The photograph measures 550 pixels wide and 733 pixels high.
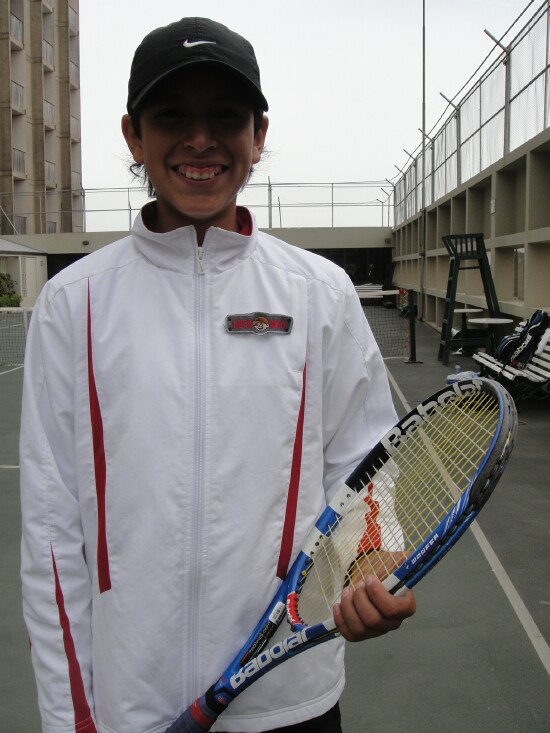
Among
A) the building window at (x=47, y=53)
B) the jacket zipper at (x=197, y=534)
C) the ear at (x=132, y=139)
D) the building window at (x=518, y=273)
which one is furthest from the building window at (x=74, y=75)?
Result: the jacket zipper at (x=197, y=534)

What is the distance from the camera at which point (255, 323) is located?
1.53 metres

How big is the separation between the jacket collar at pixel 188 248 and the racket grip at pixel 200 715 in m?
0.82

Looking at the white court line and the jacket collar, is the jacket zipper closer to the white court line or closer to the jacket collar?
the jacket collar

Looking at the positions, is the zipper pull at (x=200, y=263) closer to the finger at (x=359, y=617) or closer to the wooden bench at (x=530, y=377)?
the finger at (x=359, y=617)

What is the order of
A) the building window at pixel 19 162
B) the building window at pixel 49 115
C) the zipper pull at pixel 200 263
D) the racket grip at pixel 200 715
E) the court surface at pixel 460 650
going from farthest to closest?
the building window at pixel 49 115, the building window at pixel 19 162, the court surface at pixel 460 650, the zipper pull at pixel 200 263, the racket grip at pixel 200 715

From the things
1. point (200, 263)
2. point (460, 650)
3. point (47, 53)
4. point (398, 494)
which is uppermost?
point (47, 53)

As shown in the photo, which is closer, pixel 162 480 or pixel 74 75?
pixel 162 480

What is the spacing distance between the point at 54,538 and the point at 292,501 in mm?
462

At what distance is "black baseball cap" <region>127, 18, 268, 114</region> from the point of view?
143 cm

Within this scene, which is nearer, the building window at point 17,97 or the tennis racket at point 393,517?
the tennis racket at point 393,517

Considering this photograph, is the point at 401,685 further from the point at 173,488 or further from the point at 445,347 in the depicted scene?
the point at 445,347

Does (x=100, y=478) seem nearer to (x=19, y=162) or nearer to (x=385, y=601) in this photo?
(x=385, y=601)

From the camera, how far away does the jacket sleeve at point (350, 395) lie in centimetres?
163

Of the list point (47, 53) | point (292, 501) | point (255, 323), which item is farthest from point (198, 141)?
point (47, 53)
